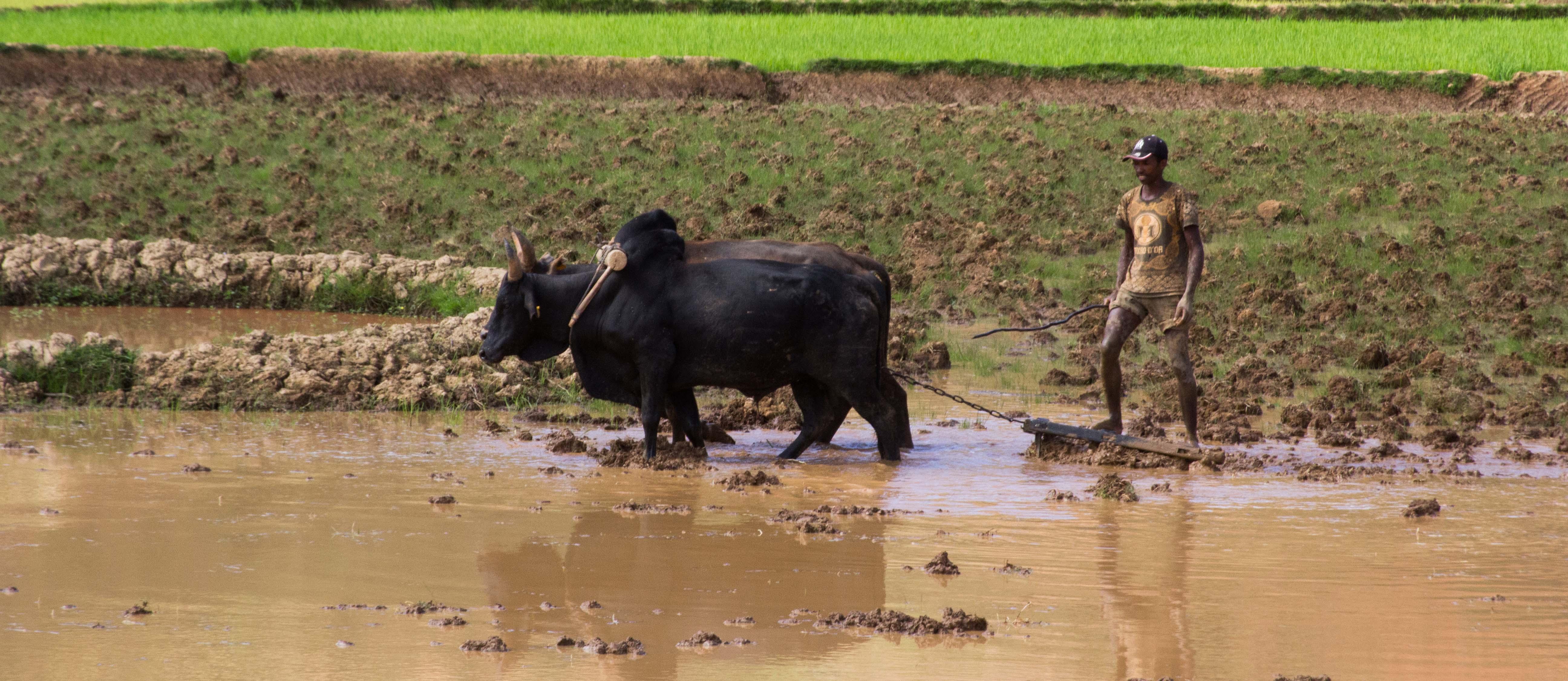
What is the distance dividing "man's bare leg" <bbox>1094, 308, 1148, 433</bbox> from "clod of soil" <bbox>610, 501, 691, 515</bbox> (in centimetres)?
252

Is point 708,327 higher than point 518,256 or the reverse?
the reverse

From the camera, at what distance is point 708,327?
806 cm

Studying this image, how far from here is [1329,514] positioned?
6691 mm

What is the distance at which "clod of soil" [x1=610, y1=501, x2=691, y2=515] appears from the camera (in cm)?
672

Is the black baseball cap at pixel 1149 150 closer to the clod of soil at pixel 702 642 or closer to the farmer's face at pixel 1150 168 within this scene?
the farmer's face at pixel 1150 168

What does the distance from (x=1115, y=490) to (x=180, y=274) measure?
31.0ft

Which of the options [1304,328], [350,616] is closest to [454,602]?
[350,616]

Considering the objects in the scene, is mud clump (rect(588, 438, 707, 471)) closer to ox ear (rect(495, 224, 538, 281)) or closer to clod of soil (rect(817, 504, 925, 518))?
ox ear (rect(495, 224, 538, 281))

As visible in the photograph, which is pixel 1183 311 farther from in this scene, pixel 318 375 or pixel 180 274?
pixel 180 274

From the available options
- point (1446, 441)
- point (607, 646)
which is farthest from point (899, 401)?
point (607, 646)

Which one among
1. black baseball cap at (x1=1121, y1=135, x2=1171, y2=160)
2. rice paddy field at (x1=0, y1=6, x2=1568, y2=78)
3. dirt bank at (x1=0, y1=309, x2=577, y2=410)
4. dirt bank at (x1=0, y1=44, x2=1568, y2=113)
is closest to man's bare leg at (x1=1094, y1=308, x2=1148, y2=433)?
black baseball cap at (x1=1121, y1=135, x2=1171, y2=160)

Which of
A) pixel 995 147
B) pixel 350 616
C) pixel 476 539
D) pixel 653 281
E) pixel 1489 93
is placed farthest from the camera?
pixel 1489 93

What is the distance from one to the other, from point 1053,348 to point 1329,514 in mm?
5128

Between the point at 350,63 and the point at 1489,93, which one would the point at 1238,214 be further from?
the point at 350,63
